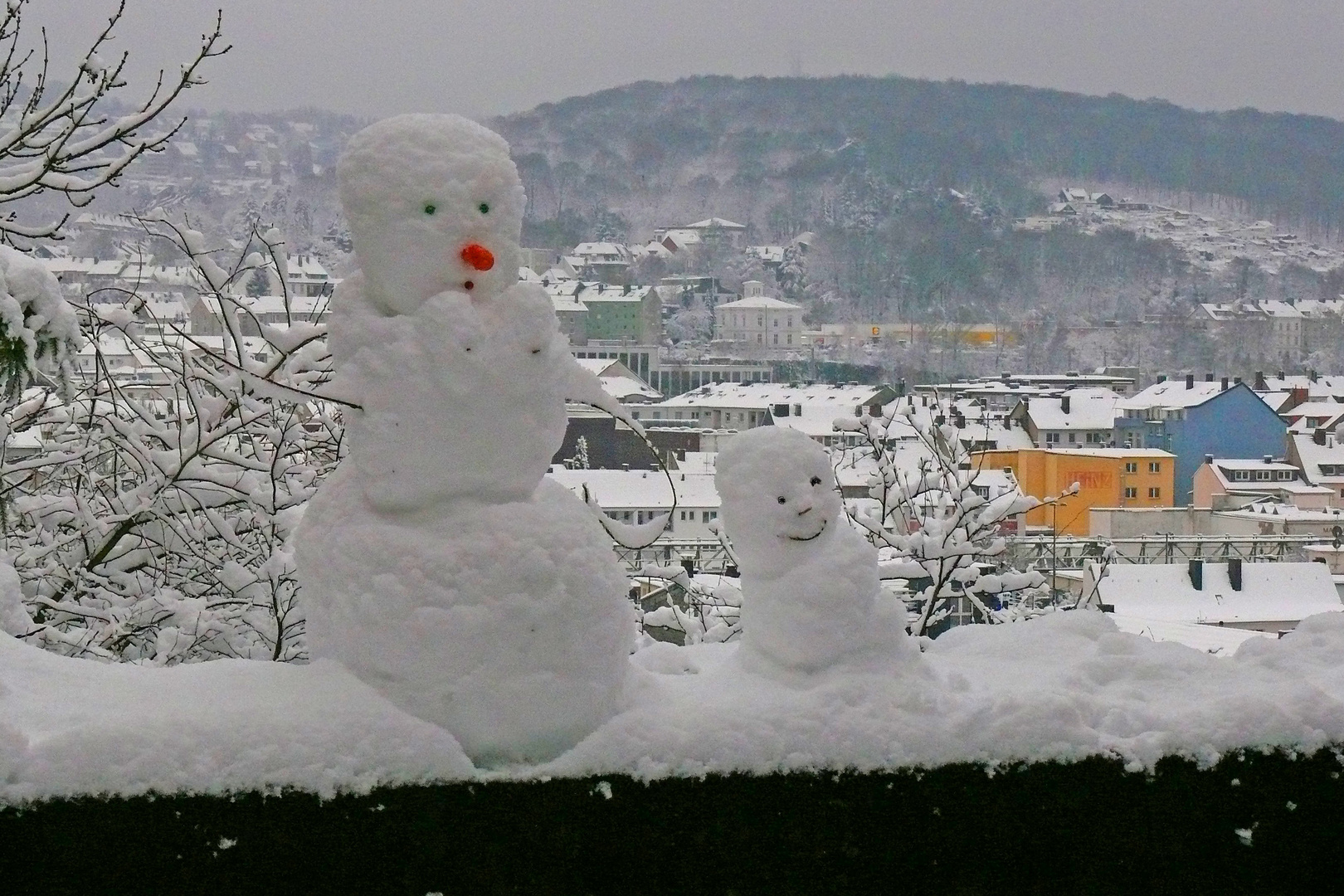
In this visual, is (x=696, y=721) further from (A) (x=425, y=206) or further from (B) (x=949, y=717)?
(A) (x=425, y=206)

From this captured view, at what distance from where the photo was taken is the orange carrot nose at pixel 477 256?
117 inches

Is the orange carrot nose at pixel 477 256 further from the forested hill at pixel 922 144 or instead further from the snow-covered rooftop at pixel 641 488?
the forested hill at pixel 922 144

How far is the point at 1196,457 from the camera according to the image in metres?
30.2

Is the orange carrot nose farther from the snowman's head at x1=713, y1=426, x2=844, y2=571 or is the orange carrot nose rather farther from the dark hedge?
the dark hedge

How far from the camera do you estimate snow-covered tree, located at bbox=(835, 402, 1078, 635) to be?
25.8ft

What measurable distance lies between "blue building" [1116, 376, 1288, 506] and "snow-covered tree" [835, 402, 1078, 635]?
67.6 feet

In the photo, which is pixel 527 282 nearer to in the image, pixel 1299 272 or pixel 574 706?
pixel 574 706

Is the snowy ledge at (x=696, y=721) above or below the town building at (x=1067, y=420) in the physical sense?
above

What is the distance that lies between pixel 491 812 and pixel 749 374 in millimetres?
32196

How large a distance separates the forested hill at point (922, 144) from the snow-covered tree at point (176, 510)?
51.2m

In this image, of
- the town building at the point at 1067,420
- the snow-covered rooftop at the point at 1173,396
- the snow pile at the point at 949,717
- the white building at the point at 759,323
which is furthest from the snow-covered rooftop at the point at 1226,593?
the white building at the point at 759,323

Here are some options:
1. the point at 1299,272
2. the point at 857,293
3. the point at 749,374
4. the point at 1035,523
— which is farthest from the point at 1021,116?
the point at 1035,523

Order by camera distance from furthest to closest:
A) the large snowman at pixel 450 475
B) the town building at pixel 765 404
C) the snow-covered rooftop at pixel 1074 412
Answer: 1. the snow-covered rooftop at pixel 1074 412
2. the town building at pixel 765 404
3. the large snowman at pixel 450 475

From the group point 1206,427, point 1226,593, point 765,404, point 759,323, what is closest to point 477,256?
point 1226,593
